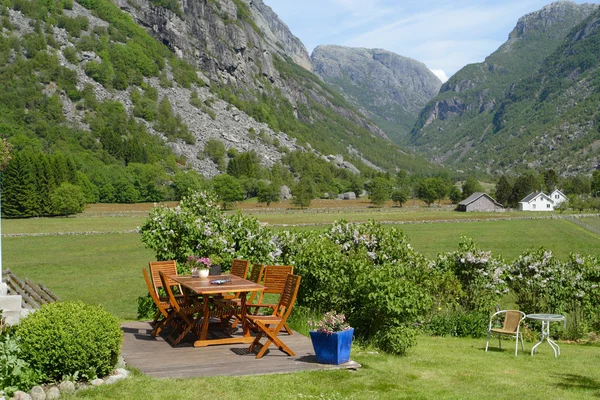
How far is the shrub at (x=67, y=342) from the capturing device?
7.53m

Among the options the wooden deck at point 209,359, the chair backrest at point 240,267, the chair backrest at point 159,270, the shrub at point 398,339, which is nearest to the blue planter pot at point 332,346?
the wooden deck at point 209,359

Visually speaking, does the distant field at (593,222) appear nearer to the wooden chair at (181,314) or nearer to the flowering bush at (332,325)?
the wooden chair at (181,314)

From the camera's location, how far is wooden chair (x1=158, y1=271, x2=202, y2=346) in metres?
10.3

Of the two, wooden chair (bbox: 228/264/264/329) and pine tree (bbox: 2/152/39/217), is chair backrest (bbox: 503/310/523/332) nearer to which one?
wooden chair (bbox: 228/264/264/329)

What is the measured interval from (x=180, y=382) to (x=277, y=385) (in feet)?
4.32

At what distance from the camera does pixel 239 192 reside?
141m

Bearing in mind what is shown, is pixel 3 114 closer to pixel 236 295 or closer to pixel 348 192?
pixel 348 192

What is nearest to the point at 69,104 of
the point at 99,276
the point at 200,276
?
the point at 99,276

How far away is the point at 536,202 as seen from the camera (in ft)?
443

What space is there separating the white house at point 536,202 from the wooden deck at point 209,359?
13475 centimetres

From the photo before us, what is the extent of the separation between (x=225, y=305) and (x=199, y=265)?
7.78 feet

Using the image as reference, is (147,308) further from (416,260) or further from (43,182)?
(43,182)

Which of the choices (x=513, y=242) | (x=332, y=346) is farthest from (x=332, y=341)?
(x=513, y=242)

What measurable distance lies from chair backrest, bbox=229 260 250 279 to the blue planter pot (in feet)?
11.7
